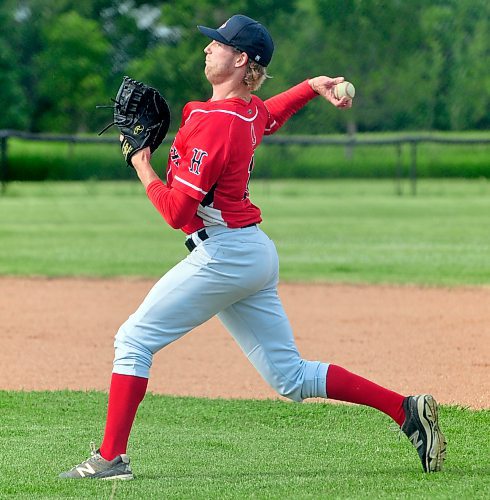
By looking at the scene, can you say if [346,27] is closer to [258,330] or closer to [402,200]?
[402,200]

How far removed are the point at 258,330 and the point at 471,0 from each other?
1746 inches

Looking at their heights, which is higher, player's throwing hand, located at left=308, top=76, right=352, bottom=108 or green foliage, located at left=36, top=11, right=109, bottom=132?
player's throwing hand, located at left=308, top=76, right=352, bottom=108

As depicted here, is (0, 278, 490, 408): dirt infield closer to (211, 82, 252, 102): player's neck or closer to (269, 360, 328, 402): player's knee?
(269, 360, 328, 402): player's knee

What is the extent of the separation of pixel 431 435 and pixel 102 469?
1.25 m

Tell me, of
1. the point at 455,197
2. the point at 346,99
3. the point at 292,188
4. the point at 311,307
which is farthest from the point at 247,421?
the point at 292,188

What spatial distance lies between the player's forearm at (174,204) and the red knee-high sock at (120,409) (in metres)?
0.61

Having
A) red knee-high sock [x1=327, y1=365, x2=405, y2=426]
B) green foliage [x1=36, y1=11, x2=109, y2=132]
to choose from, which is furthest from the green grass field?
green foliage [x1=36, y1=11, x2=109, y2=132]

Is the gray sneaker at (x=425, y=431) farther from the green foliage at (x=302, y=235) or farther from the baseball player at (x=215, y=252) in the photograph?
the green foliage at (x=302, y=235)

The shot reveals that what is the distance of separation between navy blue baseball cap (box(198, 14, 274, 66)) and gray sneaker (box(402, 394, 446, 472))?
1.44 m

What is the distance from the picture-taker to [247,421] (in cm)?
555

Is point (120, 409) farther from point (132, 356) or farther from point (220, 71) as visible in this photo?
point (220, 71)

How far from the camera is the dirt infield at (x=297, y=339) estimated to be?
266 inches

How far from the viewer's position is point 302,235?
1730 centimetres

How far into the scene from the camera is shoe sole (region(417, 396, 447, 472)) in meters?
4.27
